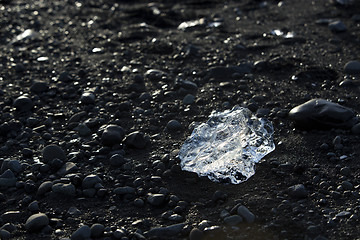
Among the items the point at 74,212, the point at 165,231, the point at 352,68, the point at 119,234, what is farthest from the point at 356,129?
the point at 74,212

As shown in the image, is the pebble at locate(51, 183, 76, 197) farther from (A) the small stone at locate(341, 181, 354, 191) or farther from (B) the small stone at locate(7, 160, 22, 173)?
(A) the small stone at locate(341, 181, 354, 191)

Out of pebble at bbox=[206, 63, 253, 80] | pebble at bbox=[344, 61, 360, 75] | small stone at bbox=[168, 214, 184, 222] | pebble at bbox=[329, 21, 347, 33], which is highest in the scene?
small stone at bbox=[168, 214, 184, 222]

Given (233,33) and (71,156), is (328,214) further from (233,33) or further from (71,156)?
(233,33)

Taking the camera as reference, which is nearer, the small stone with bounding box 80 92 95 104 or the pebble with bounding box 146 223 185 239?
the pebble with bounding box 146 223 185 239

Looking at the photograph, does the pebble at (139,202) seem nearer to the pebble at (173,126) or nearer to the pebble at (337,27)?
the pebble at (173,126)

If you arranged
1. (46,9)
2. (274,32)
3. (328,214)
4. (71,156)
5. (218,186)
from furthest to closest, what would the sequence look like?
(46,9)
(274,32)
(71,156)
(218,186)
(328,214)

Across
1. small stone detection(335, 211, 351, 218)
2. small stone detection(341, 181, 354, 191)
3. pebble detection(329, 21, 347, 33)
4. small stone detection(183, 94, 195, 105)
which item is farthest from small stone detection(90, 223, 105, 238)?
pebble detection(329, 21, 347, 33)

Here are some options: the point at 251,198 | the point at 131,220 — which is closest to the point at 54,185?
the point at 131,220

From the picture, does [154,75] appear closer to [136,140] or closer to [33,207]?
[136,140]
